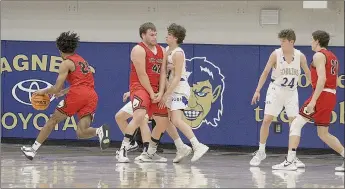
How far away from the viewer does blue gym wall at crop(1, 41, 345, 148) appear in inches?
681

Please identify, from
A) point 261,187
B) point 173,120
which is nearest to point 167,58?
point 173,120

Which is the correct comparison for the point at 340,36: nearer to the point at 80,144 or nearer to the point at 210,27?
the point at 210,27

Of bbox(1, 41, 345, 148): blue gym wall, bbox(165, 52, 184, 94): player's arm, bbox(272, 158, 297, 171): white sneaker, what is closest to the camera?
bbox(272, 158, 297, 171): white sneaker

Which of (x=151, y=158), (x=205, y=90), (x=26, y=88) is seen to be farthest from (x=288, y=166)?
(x=26, y=88)

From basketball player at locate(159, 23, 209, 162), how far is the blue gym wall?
10.4 ft

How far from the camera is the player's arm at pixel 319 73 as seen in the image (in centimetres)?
1324

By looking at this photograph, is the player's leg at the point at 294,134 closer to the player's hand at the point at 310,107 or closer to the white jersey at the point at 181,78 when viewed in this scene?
the player's hand at the point at 310,107

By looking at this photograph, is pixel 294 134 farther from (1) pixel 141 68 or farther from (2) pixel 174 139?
(1) pixel 141 68

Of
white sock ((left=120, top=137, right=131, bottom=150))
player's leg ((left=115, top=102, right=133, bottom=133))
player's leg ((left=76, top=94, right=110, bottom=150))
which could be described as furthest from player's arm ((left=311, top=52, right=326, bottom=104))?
player's leg ((left=76, top=94, right=110, bottom=150))

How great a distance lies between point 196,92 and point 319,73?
14.9ft

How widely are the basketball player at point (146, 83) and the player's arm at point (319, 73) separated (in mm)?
2288

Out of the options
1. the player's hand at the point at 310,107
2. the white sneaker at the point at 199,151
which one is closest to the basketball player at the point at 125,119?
the white sneaker at the point at 199,151

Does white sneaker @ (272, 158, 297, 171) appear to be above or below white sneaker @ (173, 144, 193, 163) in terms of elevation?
below

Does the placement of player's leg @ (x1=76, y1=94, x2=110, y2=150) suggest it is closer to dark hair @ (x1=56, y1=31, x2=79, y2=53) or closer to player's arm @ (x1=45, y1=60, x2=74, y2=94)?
player's arm @ (x1=45, y1=60, x2=74, y2=94)
